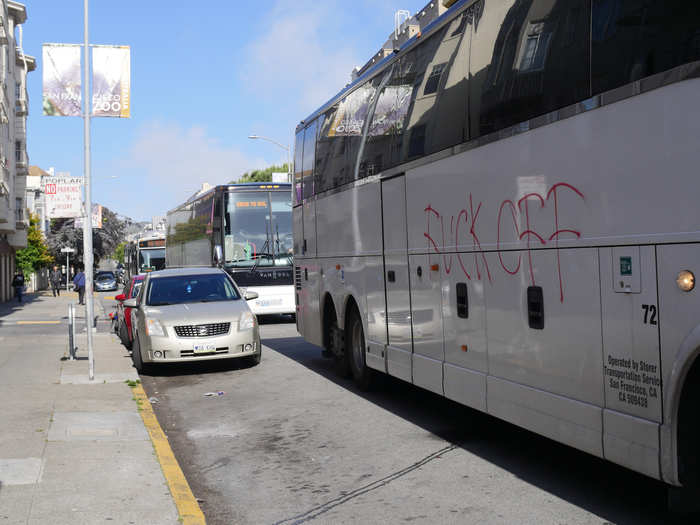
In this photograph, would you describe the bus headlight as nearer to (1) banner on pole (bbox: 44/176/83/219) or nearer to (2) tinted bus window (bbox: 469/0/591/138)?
(2) tinted bus window (bbox: 469/0/591/138)

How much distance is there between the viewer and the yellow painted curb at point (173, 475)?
5.60 meters

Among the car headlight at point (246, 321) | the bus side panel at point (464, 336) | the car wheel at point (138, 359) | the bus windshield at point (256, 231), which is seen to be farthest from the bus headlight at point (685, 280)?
the bus windshield at point (256, 231)

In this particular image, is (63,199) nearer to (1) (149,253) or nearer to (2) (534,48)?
(2) (534,48)

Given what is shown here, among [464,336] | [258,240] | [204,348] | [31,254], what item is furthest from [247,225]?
[31,254]

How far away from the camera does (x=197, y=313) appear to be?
13.5m

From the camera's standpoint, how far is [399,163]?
9.14 metres

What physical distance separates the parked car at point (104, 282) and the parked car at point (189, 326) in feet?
210

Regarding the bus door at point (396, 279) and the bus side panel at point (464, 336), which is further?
the bus door at point (396, 279)

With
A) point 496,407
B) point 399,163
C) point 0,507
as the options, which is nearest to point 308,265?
point 399,163

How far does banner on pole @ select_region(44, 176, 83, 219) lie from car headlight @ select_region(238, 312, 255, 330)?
299 centimetres

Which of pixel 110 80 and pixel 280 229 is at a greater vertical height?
pixel 110 80

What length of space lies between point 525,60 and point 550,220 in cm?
128

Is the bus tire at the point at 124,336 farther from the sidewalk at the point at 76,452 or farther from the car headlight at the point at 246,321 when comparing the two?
the car headlight at the point at 246,321

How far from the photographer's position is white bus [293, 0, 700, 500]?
15.3 ft
